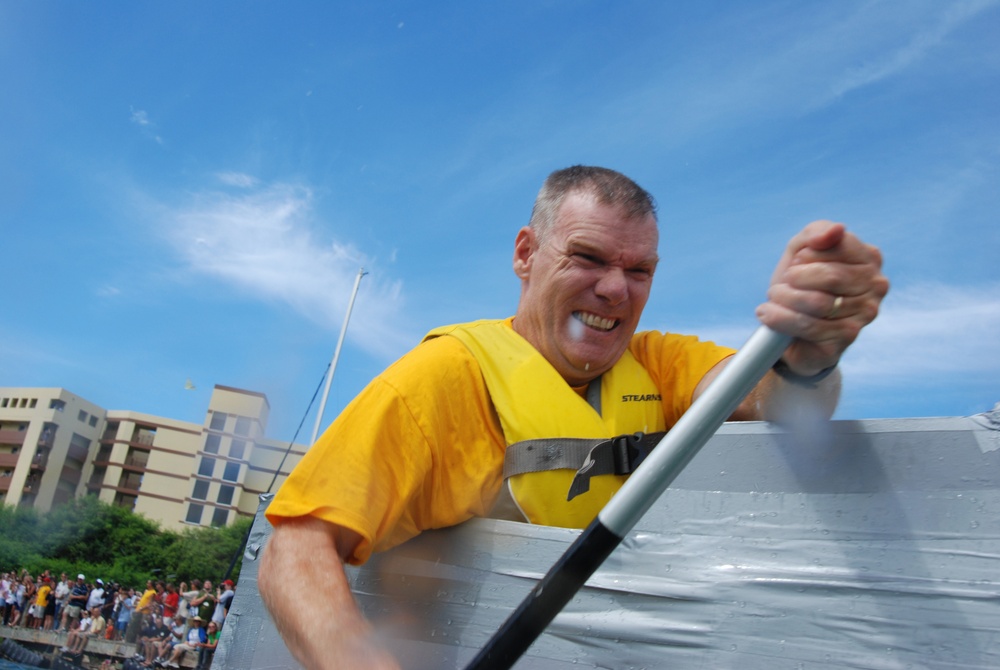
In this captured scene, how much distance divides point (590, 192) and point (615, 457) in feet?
2.51

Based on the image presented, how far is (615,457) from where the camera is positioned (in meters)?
1.88

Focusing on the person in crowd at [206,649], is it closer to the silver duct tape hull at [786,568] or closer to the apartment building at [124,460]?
the silver duct tape hull at [786,568]

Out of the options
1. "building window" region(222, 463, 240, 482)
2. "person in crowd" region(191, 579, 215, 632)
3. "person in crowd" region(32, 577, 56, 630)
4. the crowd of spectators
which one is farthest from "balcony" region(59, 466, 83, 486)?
"person in crowd" region(191, 579, 215, 632)

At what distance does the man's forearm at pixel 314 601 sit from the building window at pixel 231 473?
219ft

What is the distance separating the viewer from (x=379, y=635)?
5.68 ft

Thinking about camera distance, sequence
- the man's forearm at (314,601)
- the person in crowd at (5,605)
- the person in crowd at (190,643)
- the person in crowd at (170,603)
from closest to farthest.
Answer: the man's forearm at (314,601) < the person in crowd at (190,643) < the person in crowd at (170,603) < the person in crowd at (5,605)

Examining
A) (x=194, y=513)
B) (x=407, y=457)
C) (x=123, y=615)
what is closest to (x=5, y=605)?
(x=123, y=615)

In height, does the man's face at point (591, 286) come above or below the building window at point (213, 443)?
below

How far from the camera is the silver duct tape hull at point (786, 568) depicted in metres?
1.29

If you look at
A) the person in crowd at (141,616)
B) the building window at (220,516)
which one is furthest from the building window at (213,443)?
the person in crowd at (141,616)

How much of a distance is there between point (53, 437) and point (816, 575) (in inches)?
2819

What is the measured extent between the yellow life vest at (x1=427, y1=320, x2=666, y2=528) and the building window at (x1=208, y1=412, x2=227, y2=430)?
2364 inches

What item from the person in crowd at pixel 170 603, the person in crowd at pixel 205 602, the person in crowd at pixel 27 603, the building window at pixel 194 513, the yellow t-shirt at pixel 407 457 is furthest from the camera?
the building window at pixel 194 513

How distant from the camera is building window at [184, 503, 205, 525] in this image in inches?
2452
